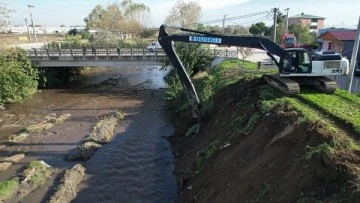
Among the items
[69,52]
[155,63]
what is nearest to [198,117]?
[155,63]

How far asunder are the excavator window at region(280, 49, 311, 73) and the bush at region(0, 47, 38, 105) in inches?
993

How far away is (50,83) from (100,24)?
5139 cm

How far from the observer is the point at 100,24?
90.3m

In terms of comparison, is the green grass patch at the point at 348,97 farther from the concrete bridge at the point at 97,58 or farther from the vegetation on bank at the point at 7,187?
the concrete bridge at the point at 97,58

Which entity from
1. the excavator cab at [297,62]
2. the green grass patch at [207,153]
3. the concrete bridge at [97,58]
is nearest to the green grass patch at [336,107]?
the excavator cab at [297,62]

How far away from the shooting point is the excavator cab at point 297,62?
1803cm

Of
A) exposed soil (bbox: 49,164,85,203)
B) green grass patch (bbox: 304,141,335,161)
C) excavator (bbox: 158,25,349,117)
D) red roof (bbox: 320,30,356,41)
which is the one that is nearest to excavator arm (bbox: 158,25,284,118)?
excavator (bbox: 158,25,349,117)

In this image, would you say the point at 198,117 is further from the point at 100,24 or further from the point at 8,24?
the point at 100,24

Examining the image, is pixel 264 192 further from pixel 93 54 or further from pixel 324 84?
pixel 93 54

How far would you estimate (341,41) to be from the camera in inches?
1720

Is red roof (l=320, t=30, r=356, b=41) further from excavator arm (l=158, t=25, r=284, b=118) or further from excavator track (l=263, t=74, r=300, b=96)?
excavator arm (l=158, t=25, r=284, b=118)

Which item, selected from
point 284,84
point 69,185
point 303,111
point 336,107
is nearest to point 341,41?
point 284,84

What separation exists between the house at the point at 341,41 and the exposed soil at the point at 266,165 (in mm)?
29517

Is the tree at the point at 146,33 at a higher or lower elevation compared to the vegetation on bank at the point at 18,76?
higher
